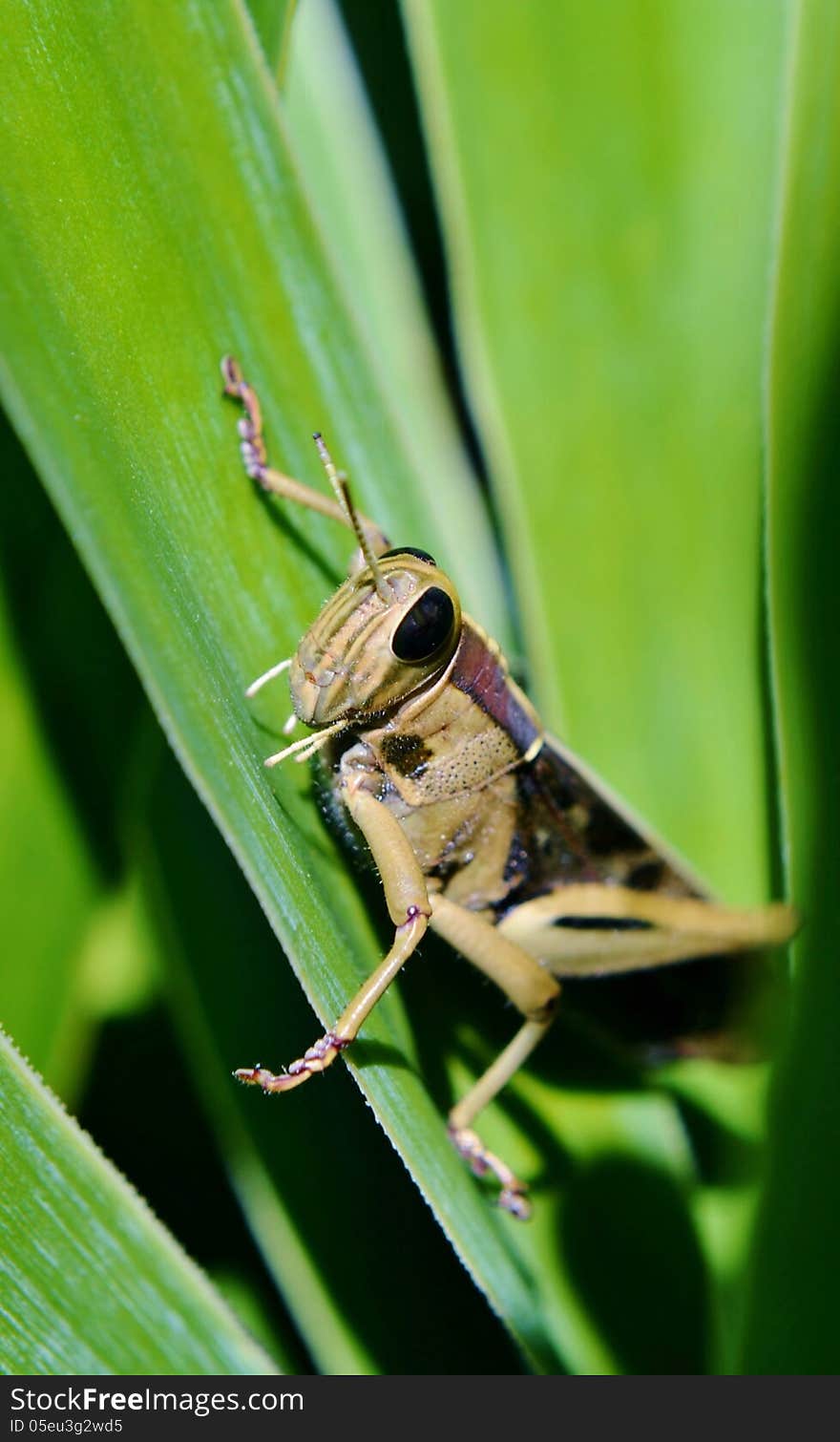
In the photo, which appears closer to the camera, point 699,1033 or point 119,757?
point 119,757

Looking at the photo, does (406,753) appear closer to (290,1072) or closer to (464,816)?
(464,816)

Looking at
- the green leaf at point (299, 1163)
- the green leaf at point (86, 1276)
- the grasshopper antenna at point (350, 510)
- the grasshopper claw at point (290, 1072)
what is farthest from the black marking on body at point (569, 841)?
the green leaf at point (86, 1276)

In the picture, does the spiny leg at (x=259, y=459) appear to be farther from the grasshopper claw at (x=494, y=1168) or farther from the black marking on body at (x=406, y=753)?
the grasshopper claw at (x=494, y=1168)

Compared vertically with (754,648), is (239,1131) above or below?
below

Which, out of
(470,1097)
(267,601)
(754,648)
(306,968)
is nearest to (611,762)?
(754,648)

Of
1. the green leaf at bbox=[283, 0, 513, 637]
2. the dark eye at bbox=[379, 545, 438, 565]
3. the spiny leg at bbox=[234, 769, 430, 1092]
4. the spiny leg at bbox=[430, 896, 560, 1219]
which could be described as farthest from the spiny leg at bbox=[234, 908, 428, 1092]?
the green leaf at bbox=[283, 0, 513, 637]

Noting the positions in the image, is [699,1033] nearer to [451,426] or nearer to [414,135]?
[451,426]

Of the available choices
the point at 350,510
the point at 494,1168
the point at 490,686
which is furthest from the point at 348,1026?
the point at 490,686
